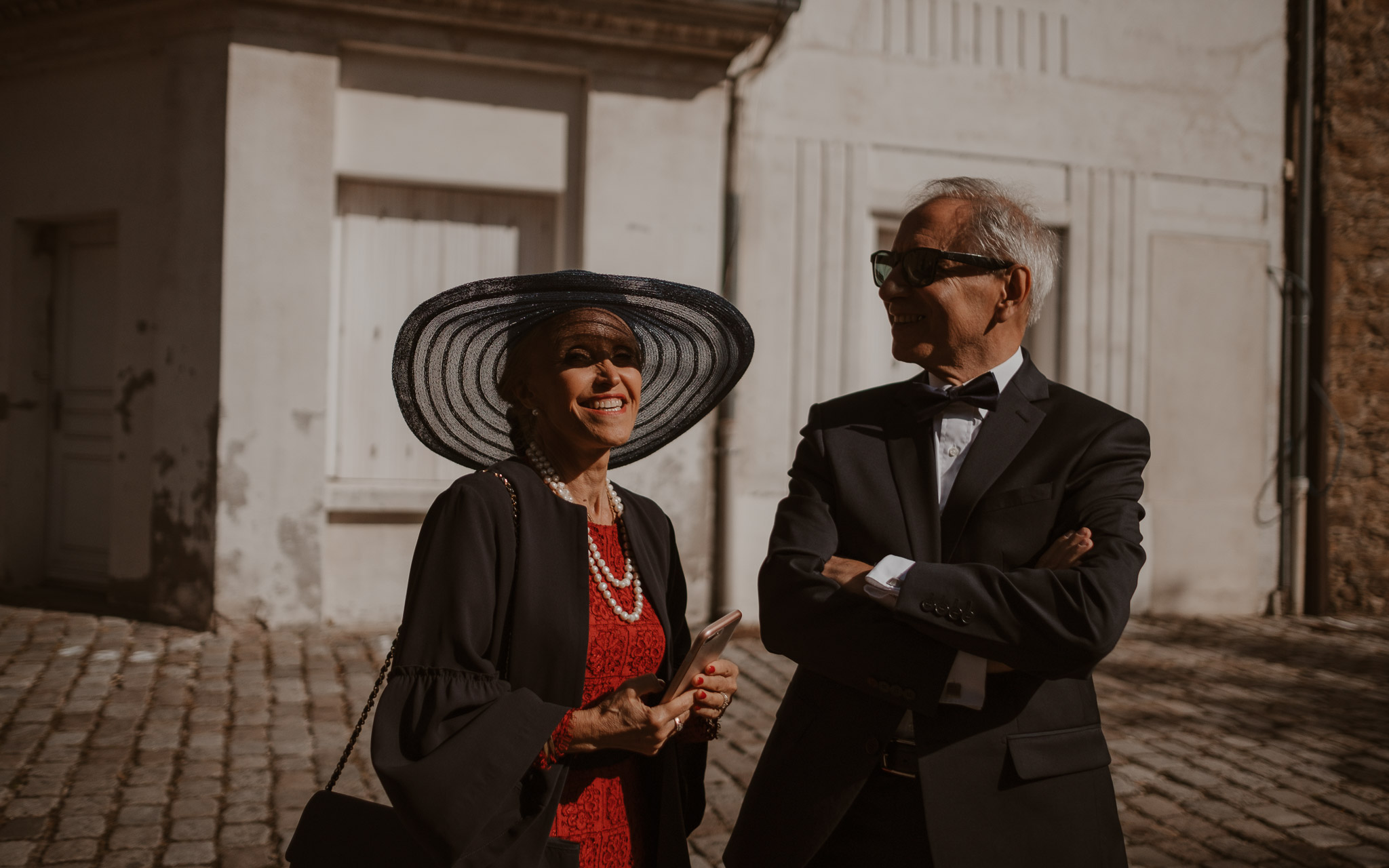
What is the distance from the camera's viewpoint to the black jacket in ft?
6.45

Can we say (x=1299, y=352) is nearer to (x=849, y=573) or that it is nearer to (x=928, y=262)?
(x=928, y=262)

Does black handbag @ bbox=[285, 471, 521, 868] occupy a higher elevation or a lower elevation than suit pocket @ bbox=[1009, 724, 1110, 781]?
lower

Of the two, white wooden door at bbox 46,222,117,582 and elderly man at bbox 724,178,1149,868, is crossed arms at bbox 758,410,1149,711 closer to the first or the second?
elderly man at bbox 724,178,1149,868

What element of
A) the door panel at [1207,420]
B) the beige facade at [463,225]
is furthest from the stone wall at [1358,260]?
the beige facade at [463,225]

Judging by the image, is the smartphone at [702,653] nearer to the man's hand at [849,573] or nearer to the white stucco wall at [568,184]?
the man's hand at [849,573]

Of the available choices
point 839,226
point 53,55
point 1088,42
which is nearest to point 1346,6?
point 1088,42

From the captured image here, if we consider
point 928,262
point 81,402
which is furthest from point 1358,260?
point 81,402

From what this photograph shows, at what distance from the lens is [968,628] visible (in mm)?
2002

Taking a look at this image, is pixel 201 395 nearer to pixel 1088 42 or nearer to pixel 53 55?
pixel 53 55

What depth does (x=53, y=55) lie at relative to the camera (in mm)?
7758

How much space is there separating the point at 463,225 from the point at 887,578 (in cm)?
628

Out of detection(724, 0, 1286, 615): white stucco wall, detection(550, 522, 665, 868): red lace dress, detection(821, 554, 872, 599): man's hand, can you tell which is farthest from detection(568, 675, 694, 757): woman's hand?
detection(724, 0, 1286, 615): white stucco wall

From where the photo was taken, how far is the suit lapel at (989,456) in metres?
2.17

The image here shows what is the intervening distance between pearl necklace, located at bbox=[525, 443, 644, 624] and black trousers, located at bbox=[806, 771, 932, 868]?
23.1 inches
